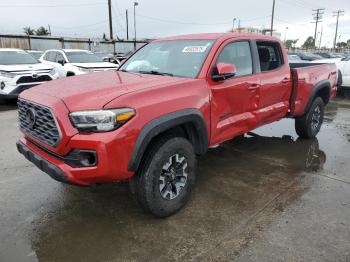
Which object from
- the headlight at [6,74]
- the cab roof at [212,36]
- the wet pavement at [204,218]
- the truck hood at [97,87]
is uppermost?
the cab roof at [212,36]

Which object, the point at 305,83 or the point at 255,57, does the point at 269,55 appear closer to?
the point at 255,57

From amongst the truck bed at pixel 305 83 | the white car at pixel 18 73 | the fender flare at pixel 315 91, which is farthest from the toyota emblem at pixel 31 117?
the white car at pixel 18 73

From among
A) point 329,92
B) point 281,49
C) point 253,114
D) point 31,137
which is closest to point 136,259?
point 31,137

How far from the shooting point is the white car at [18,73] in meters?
8.95

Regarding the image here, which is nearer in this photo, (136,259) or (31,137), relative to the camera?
(136,259)

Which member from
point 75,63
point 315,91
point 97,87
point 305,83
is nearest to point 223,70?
point 97,87

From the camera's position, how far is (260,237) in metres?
2.95

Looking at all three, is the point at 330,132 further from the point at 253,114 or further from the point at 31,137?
the point at 31,137

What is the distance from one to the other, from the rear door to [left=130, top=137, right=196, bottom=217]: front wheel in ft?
5.30

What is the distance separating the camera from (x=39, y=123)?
3.03 m

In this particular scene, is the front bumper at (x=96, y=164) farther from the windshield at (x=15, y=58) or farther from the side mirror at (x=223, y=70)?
the windshield at (x=15, y=58)

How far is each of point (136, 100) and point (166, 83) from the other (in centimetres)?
52

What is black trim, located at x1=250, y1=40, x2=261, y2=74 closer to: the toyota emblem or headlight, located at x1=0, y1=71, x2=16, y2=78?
the toyota emblem

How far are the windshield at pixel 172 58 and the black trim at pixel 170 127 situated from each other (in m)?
0.55
